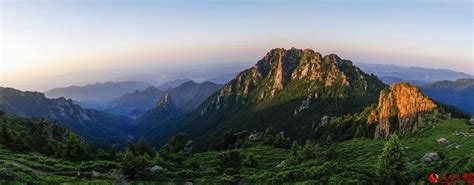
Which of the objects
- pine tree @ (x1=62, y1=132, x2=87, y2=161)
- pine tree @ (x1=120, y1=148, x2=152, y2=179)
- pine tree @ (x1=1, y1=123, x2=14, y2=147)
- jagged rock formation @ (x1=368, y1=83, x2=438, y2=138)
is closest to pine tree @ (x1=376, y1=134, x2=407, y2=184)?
pine tree @ (x1=120, y1=148, x2=152, y2=179)

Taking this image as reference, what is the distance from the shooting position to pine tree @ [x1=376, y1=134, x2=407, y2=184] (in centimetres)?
6053

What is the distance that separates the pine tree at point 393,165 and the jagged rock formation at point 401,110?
84.9 m

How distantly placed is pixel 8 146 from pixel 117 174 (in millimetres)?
36791

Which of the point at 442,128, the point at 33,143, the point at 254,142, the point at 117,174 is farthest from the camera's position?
the point at 254,142

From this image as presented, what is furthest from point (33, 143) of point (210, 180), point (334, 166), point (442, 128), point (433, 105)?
point (433, 105)

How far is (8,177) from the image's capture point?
4538 centimetres

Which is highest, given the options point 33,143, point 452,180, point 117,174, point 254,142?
point 452,180

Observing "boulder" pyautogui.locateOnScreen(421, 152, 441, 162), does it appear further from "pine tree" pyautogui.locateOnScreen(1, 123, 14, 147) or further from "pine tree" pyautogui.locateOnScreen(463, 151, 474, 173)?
"pine tree" pyautogui.locateOnScreen(1, 123, 14, 147)

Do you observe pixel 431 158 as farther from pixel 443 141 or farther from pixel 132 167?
pixel 132 167

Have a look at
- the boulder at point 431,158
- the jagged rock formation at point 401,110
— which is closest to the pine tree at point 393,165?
the boulder at point 431,158

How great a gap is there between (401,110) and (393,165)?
119330 mm

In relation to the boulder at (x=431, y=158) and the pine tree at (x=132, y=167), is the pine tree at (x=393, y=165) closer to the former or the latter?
the boulder at (x=431, y=158)

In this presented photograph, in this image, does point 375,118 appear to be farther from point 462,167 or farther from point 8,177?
point 8,177

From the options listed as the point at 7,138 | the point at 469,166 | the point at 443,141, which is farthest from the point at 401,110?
the point at 7,138
